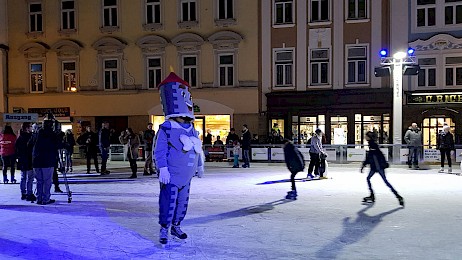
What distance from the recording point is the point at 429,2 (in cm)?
2398

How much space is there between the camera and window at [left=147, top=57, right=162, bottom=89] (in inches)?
1078

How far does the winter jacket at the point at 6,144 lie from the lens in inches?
520

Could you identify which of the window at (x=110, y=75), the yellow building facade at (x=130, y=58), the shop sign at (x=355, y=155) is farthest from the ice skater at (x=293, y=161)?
the window at (x=110, y=75)

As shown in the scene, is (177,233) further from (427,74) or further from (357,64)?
(427,74)

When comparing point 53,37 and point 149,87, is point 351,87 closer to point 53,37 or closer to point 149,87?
point 149,87

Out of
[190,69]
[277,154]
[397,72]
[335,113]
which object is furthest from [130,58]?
[397,72]

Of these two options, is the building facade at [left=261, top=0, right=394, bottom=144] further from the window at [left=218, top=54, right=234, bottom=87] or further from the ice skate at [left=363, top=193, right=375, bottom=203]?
the ice skate at [left=363, top=193, right=375, bottom=203]

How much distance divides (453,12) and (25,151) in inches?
893

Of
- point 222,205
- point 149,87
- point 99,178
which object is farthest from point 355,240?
point 149,87

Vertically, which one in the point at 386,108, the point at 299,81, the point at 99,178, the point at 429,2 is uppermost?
the point at 429,2

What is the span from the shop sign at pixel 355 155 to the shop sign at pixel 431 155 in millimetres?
2613

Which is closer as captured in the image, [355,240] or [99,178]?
[355,240]

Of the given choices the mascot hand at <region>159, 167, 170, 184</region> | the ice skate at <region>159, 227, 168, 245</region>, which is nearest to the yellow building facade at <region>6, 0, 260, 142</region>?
the ice skate at <region>159, 227, 168, 245</region>

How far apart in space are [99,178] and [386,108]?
16.3 metres
